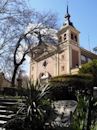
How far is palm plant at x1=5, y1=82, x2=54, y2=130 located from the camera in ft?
25.7

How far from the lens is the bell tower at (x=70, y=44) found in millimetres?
48156

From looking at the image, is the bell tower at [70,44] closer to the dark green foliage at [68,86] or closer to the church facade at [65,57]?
the church facade at [65,57]

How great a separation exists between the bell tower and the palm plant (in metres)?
38.9

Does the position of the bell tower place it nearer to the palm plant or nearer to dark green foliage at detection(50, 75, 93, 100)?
dark green foliage at detection(50, 75, 93, 100)

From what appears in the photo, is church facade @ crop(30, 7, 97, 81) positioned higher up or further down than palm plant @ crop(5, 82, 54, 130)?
higher up

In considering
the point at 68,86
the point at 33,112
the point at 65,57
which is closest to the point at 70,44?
the point at 65,57

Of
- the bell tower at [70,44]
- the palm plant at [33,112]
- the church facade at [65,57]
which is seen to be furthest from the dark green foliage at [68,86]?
the bell tower at [70,44]

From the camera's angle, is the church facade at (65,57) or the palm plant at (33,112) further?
the church facade at (65,57)

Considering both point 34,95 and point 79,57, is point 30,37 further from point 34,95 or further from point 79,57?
point 79,57

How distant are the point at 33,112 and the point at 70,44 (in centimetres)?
4202

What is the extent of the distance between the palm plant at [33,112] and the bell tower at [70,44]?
38924 millimetres

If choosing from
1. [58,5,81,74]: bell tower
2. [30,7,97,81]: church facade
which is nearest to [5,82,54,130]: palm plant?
[30,7,97,81]: church facade

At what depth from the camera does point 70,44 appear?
49344 mm

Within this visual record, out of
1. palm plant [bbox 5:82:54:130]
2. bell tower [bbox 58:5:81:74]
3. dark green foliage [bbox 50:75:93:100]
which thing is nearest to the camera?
palm plant [bbox 5:82:54:130]
